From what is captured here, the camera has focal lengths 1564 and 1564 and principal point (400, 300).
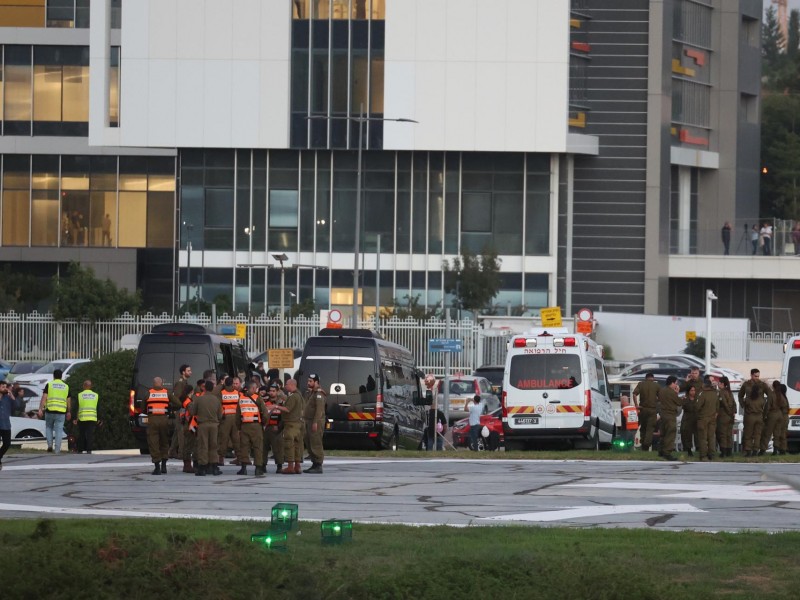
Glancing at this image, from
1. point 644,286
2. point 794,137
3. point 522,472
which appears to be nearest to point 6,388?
point 522,472

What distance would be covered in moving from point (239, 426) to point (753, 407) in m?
10.5

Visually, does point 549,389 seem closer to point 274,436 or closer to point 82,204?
point 274,436

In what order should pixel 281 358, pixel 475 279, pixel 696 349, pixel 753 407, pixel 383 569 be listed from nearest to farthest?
pixel 383 569 → pixel 753 407 → pixel 281 358 → pixel 696 349 → pixel 475 279

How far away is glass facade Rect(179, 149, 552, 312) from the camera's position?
71.6 meters

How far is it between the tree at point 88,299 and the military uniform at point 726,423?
101 ft

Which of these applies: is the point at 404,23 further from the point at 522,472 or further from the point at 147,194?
the point at 522,472

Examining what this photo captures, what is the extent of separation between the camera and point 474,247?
235ft

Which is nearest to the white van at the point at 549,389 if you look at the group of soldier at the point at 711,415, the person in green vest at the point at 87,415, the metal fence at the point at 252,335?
the group of soldier at the point at 711,415

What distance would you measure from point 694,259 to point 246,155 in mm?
21871

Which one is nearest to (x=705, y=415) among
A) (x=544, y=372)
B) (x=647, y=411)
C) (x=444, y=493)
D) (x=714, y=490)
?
(x=647, y=411)

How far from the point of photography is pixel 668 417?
1139 inches

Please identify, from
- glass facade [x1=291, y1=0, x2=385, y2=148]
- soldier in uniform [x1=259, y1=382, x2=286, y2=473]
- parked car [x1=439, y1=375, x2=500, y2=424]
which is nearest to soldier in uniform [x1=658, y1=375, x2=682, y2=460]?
soldier in uniform [x1=259, y1=382, x2=286, y2=473]

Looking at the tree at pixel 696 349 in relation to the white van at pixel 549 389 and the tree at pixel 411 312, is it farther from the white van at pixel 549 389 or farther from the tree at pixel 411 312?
the white van at pixel 549 389

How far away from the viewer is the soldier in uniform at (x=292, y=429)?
24531 millimetres
